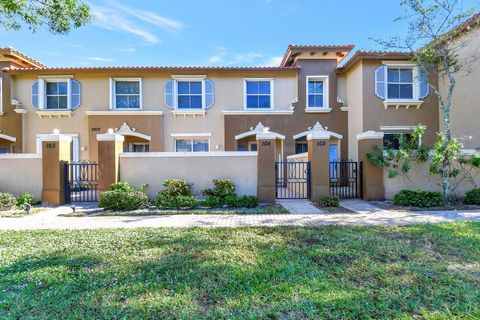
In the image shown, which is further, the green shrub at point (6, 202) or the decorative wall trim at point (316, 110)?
the decorative wall trim at point (316, 110)

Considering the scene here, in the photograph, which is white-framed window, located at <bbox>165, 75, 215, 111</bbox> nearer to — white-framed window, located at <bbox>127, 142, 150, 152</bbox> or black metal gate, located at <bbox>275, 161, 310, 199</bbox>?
white-framed window, located at <bbox>127, 142, 150, 152</bbox>

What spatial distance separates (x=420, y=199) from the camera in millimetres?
10273

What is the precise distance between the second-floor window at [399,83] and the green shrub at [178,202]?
500 inches

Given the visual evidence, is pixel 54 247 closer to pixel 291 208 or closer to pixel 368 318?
pixel 368 318

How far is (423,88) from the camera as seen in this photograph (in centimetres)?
1559

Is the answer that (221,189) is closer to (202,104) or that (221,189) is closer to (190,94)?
(202,104)

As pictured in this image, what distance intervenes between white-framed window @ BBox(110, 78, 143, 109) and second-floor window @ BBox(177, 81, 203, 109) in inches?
92.8

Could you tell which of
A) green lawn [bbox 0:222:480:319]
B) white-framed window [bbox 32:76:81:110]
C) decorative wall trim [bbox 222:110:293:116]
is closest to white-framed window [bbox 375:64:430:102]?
decorative wall trim [bbox 222:110:293:116]

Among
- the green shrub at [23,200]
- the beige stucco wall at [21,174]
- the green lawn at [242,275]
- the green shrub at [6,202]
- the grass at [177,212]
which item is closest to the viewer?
the green lawn at [242,275]

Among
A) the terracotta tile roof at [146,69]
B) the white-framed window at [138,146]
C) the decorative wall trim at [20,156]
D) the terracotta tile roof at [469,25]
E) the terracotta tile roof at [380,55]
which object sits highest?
the terracotta tile roof at [469,25]

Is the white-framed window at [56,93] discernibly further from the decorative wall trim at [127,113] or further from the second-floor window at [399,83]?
the second-floor window at [399,83]

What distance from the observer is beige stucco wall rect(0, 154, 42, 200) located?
11586 millimetres

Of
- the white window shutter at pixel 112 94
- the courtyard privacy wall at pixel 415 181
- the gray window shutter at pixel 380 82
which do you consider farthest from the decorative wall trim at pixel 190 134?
the gray window shutter at pixel 380 82

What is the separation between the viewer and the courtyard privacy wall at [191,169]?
38.4ft
